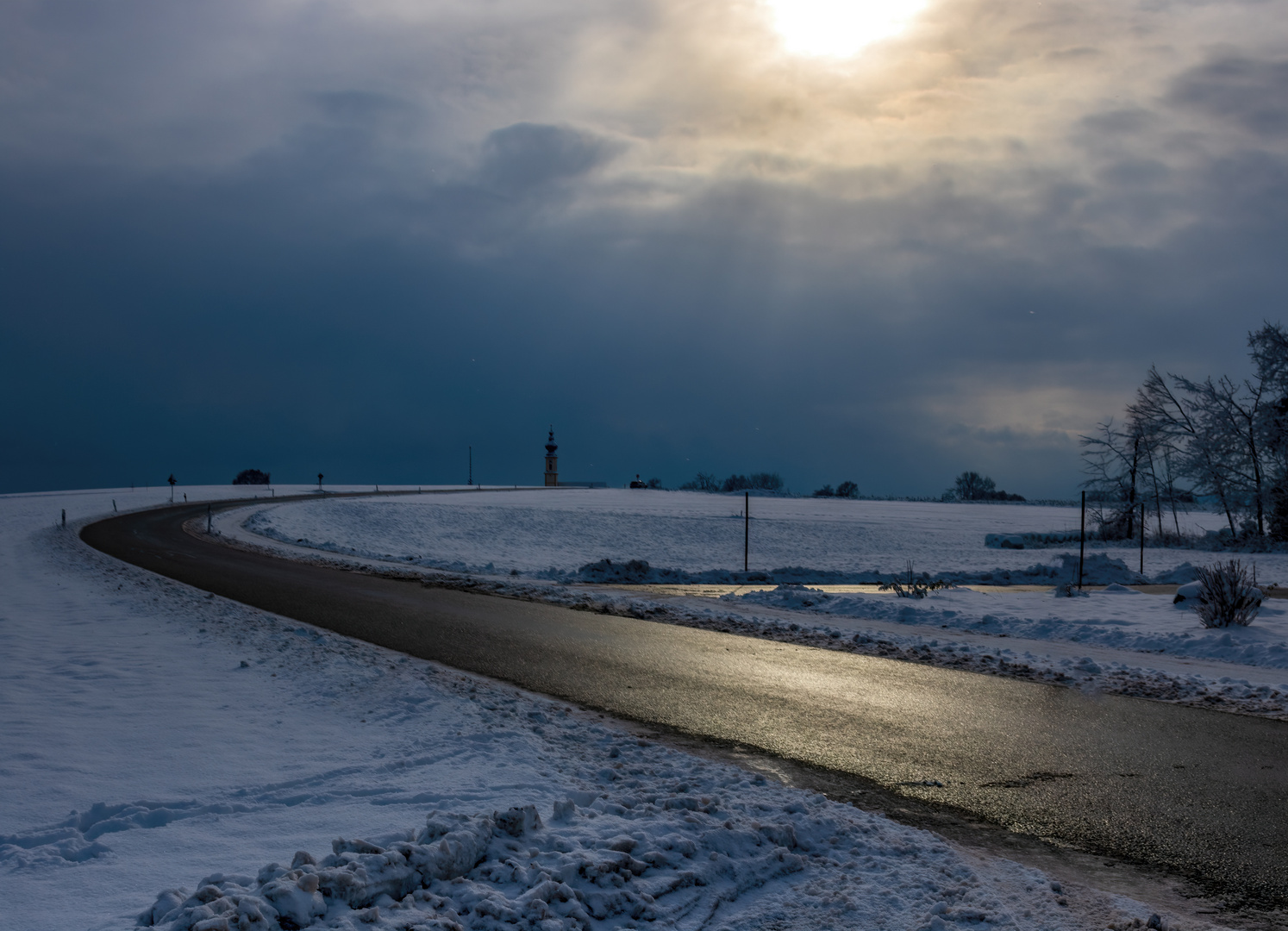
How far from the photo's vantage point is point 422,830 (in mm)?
4441

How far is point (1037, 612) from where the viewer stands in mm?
15805

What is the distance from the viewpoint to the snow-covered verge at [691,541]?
86.0ft

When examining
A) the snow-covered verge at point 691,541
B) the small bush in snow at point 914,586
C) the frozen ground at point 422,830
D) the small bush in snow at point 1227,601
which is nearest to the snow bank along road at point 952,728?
the frozen ground at point 422,830

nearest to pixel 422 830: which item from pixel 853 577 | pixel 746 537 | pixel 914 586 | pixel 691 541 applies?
pixel 914 586

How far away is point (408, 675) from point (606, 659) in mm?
2547

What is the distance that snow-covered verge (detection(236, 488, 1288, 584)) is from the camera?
86.0 feet

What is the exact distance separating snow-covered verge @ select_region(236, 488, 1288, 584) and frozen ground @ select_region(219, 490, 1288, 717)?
170 mm

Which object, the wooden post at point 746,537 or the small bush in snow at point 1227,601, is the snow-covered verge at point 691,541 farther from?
the small bush in snow at point 1227,601

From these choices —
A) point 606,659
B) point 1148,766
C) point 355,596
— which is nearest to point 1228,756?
point 1148,766

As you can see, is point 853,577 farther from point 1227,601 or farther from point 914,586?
point 1227,601

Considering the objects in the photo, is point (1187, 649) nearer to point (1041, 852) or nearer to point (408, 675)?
point (1041, 852)

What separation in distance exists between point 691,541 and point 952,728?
32663mm

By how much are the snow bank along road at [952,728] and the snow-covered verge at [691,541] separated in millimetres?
11166

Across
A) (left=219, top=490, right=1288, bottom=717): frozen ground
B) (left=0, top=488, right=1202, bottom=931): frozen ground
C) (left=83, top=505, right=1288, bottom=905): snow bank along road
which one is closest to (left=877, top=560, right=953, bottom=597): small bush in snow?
(left=219, top=490, right=1288, bottom=717): frozen ground
